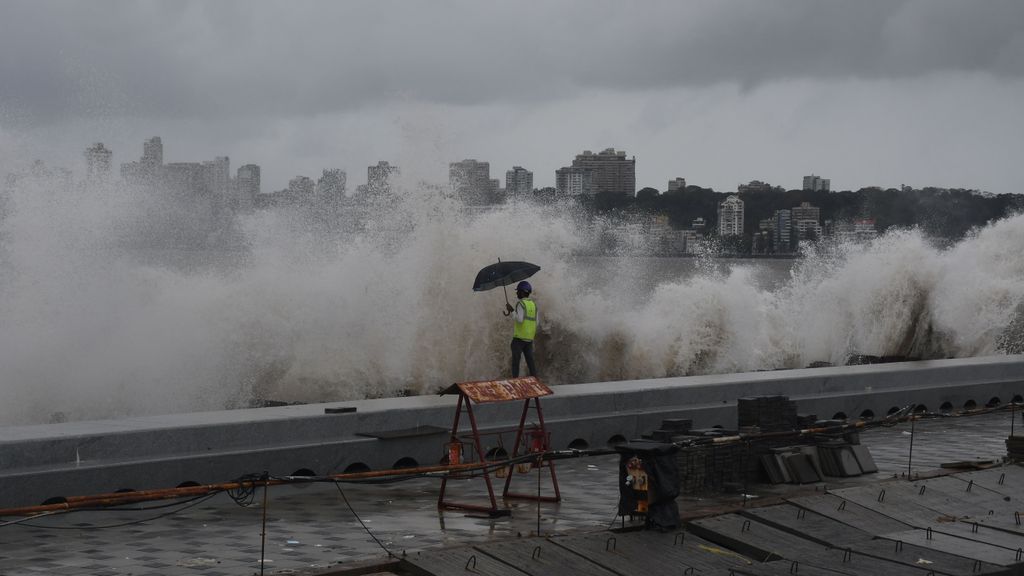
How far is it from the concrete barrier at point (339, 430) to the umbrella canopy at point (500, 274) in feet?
4.50

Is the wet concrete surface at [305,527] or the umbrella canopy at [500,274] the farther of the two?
the umbrella canopy at [500,274]

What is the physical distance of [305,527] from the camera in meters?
9.05

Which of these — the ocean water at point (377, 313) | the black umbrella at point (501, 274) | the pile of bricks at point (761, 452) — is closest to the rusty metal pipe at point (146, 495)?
the pile of bricks at point (761, 452)

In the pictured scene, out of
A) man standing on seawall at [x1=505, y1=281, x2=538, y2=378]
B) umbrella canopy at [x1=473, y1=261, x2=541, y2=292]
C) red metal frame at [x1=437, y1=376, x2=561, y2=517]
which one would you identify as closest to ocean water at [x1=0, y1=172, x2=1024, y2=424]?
man standing on seawall at [x1=505, y1=281, x2=538, y2=378]

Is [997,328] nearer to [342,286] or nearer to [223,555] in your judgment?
[342,286]

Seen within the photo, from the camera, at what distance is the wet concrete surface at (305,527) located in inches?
307

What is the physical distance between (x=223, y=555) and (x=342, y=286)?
1957 cm

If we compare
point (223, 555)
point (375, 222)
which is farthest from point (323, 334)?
point (223, 555)

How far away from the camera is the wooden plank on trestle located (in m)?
10.0

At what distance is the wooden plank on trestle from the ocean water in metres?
12.5

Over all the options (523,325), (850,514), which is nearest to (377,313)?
(523,325)

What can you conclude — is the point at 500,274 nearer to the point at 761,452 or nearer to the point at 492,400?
the point at 761,452

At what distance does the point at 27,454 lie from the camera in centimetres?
Result: 940

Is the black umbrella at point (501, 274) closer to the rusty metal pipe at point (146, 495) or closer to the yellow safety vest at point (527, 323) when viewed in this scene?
the yellow safety vest at point (527, 323)
